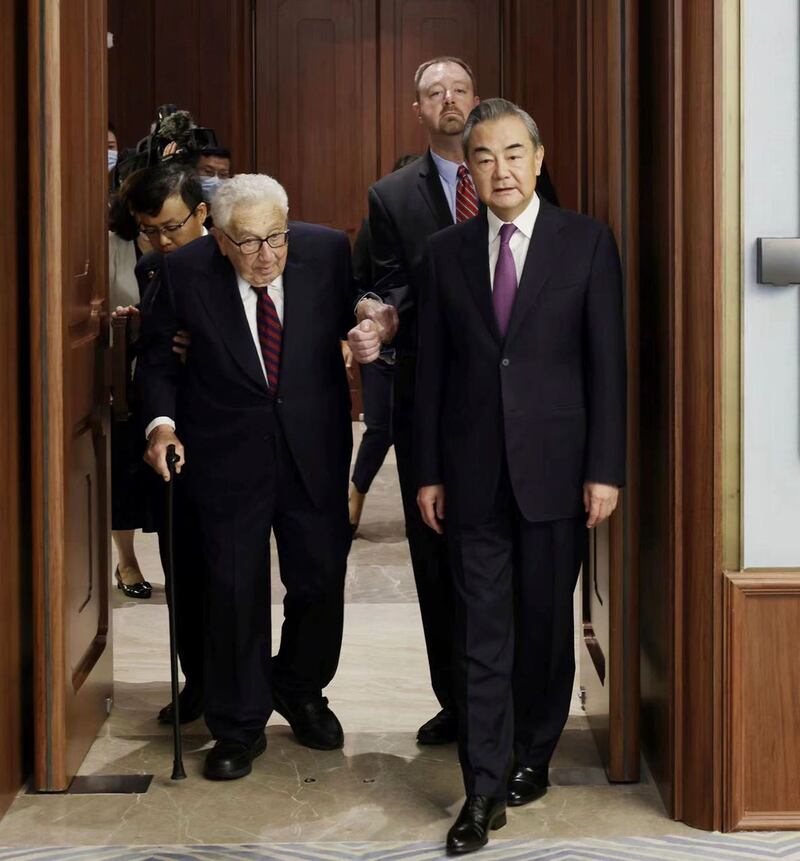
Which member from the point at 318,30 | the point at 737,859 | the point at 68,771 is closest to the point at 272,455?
the point at 68,771

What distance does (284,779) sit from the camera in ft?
11.8

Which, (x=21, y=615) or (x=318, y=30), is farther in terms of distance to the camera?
(x=318, y=30)

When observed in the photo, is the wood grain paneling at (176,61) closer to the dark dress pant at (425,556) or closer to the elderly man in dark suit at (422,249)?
the elderly man in dark suit at (422,249)

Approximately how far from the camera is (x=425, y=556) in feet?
12.1

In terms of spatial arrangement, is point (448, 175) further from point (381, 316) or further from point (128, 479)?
point (128, 479)

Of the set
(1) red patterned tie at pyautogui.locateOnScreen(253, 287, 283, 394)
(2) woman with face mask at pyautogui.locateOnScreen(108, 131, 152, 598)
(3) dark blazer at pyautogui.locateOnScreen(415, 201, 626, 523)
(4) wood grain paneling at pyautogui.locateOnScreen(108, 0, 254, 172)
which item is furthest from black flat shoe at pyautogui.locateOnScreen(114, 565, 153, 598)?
(4) wood grain paneling at pyautogui.locateOnScreen(108, 0, 254, 172)

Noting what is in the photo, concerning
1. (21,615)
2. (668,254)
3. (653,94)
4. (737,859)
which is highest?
(653,94)

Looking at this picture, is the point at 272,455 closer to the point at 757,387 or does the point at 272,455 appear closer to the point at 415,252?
the point at 415,252

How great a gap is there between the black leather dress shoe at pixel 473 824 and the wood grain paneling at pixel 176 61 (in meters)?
6.97

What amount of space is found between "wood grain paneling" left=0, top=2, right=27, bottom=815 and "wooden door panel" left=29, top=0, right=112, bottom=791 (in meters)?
Result: 0.05

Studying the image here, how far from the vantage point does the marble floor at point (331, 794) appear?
3.24m

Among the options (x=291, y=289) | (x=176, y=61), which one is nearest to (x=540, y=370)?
(x=291, y=289)

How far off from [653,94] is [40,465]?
1.65 metres

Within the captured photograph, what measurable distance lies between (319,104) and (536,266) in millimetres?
6888
